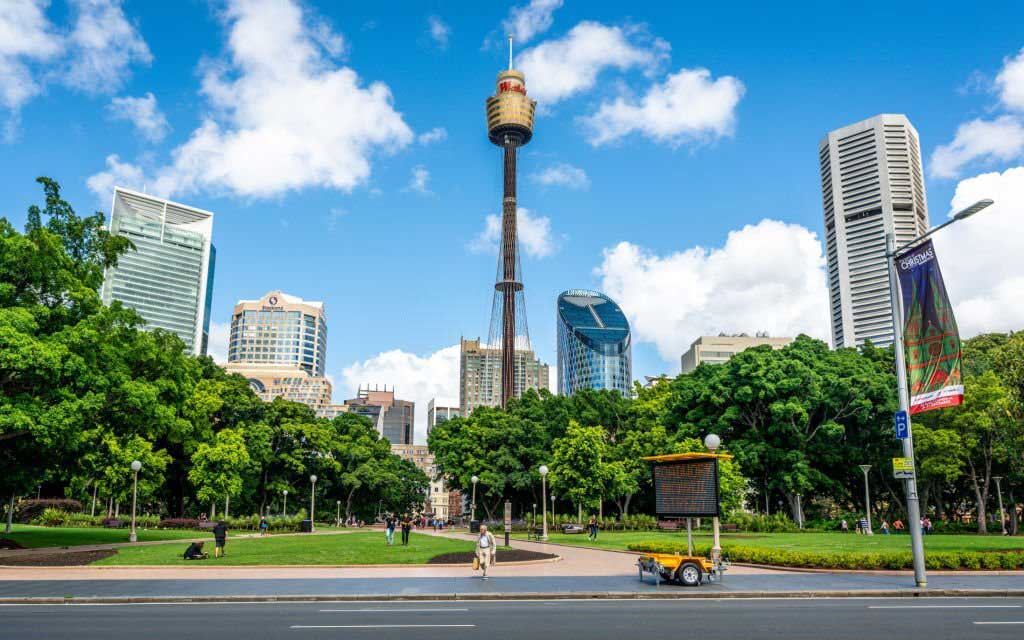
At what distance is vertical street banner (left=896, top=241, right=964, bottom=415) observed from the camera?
62.1 ft

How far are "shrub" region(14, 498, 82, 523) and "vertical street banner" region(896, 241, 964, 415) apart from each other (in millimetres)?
61080

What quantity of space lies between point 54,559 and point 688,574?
2209 cm

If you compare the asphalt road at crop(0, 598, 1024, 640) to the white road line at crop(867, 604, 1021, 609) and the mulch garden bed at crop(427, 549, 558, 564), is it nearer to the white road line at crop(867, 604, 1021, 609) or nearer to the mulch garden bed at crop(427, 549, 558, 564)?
the white road line at crop(867, 604, 1021, 609)

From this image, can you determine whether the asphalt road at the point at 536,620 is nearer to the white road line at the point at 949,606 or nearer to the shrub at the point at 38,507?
the white road line at the point at 949,606

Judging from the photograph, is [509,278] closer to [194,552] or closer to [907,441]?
[194,552]

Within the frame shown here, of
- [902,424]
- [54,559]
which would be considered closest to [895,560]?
[902,424]

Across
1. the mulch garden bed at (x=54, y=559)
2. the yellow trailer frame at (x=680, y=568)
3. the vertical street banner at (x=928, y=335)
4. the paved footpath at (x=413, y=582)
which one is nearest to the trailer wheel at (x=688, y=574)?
the yellow trailer frame at (x=680, y=568)

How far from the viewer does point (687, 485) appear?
2481 centimetres

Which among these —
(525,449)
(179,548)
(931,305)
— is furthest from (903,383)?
(525,449)

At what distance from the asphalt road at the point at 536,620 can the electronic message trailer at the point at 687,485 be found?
6356 mm

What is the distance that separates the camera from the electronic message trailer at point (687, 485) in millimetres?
24078

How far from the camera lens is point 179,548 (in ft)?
109

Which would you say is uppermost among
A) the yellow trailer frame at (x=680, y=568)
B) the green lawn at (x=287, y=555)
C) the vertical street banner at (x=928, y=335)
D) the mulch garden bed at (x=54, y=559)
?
the vertical street banner at (x=928, y=335)

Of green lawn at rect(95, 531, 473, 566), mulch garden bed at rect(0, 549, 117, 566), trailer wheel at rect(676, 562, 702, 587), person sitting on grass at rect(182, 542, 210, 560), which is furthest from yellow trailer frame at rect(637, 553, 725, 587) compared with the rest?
mulch garden bed at rect(0, 549, 117, 566)
